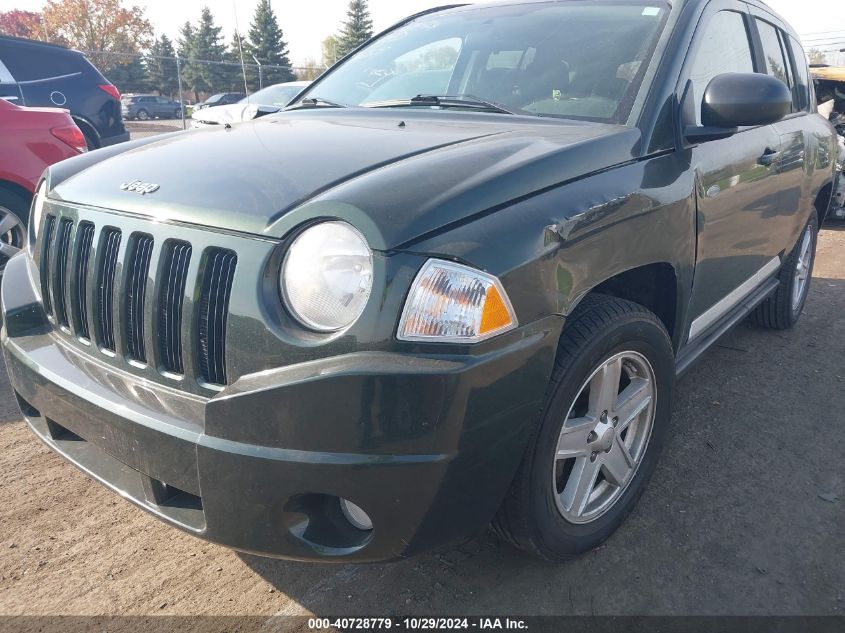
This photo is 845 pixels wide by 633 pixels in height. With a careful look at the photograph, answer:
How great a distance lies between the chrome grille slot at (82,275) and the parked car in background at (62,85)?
7.09 meters

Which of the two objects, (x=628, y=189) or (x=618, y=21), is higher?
(x=618, y=21)

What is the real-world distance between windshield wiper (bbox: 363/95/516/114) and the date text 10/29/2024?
1.79 m

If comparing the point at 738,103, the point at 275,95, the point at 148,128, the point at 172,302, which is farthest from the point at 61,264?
the point at 148,128

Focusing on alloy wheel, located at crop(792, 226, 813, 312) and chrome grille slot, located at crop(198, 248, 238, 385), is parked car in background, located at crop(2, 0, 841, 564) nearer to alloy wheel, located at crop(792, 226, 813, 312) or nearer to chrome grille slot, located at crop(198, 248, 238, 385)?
chrome grille slot, located at crop(198, 248, 238, 385)

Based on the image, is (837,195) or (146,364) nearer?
(146,364)

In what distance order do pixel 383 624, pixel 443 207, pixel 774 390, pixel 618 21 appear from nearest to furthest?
pixel 443 207
pixel 383 624
pixel 618 21
pixel 774 390

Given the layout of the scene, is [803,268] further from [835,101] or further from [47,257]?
[835,101]

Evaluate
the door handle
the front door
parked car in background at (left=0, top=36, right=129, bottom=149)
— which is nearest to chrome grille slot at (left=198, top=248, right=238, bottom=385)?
the front door

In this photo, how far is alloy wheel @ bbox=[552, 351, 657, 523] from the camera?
84.7 inches

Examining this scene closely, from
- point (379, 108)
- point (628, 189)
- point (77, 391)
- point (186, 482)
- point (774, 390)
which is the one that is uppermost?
point (379, 108)

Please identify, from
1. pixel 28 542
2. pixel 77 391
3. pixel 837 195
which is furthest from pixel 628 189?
pixel 837 195

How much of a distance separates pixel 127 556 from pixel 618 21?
2.71m

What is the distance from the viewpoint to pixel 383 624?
2047 mm

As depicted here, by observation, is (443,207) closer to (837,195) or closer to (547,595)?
(547,595)
